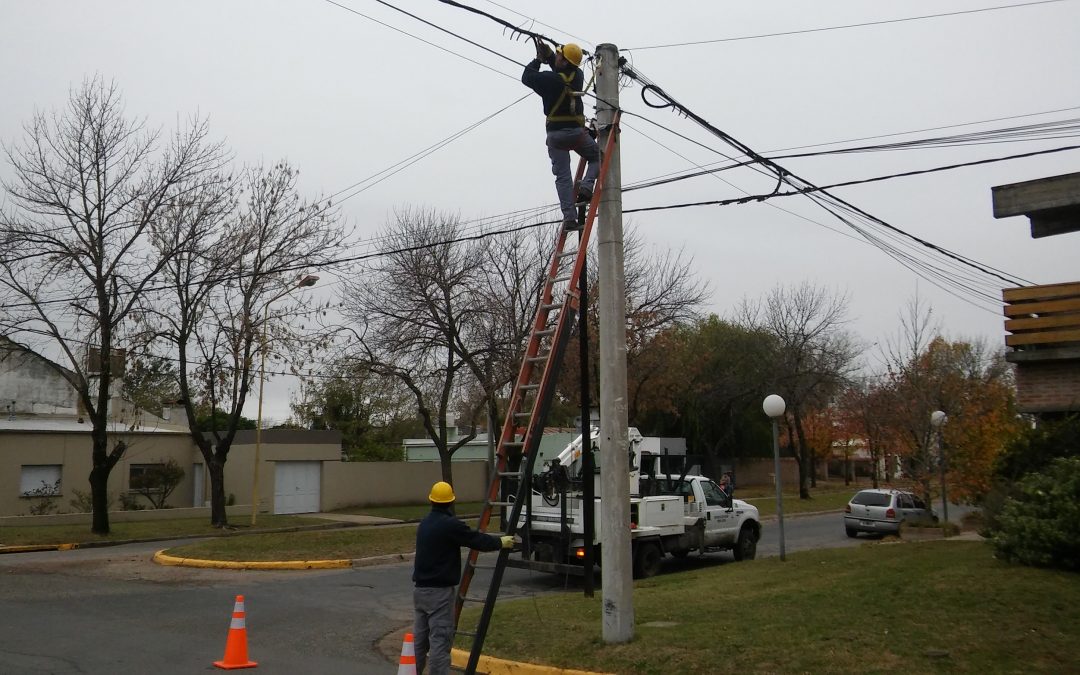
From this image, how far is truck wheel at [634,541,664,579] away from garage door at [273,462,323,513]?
22163 millimetres

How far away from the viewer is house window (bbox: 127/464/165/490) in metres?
34.0

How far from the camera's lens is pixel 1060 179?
43.7ft

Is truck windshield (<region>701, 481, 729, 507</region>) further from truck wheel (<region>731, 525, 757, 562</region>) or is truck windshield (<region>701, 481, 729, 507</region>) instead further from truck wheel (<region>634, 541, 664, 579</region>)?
truck wheel (<region>634, 541, 664, 579</region>)

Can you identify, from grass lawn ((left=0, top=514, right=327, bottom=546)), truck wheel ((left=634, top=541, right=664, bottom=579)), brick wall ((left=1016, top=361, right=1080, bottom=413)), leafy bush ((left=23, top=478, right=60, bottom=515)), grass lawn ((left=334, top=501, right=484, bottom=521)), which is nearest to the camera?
brick wall ((left=1016, top=361, right=1080, bottom=413))

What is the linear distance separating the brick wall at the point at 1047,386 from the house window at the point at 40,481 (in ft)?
101

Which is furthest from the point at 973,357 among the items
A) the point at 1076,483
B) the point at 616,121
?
the point at 616,121

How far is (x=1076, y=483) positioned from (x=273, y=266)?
21485 mm

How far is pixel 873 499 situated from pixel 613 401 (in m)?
19.0

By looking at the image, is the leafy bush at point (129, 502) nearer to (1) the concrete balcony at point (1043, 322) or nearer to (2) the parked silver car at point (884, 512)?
(2) the parked silver car at point (884, 512)

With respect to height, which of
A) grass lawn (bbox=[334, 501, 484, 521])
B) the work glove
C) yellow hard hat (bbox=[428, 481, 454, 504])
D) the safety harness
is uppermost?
the work glove

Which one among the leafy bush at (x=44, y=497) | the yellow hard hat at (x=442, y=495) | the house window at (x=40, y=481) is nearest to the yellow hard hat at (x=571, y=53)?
the yellow hard hat at (x=442, y=495)

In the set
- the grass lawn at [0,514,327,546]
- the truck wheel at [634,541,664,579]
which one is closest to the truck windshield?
the truck wheel at [634,541,664,579]

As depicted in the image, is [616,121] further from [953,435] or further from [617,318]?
[953,435]

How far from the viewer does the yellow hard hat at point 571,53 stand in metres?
9.09
